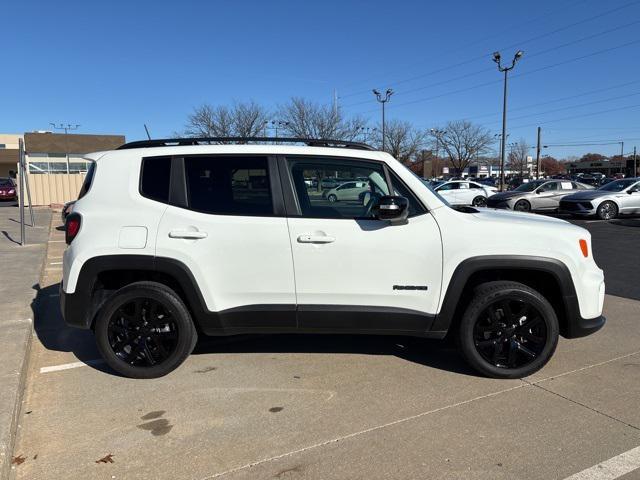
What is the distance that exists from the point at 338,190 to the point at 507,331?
1742 mm

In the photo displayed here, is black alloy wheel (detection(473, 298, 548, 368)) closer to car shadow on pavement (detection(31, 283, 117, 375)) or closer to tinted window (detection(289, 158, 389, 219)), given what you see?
tinted window (detection(289, 158, 389, 219))

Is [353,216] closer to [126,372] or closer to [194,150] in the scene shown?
[194,150]

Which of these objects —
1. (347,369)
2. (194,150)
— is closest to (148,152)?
(194,150)

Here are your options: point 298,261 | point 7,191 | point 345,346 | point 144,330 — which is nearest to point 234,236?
point 298,261

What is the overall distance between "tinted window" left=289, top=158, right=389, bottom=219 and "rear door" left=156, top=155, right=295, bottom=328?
20 cm

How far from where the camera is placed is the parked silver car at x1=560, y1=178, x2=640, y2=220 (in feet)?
56.3

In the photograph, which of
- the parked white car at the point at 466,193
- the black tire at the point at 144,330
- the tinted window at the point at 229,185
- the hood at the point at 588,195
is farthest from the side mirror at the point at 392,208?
the parked white car at the point at 466,193

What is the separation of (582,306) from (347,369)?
1.93 meters

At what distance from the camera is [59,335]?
524 centimetres

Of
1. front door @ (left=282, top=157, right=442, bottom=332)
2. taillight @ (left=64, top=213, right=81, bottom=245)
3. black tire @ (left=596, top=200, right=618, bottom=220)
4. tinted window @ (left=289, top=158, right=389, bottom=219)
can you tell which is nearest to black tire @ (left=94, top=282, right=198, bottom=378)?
taillight @ (left=64, top=213, right=81, bottom=245)

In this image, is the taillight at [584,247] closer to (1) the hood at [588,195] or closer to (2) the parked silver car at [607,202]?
(2) the parked silver car at [607,202]

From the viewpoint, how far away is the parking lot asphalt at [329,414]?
287 centimetres

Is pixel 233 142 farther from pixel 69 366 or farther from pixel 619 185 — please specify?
pixel 619 185

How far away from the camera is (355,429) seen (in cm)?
326
